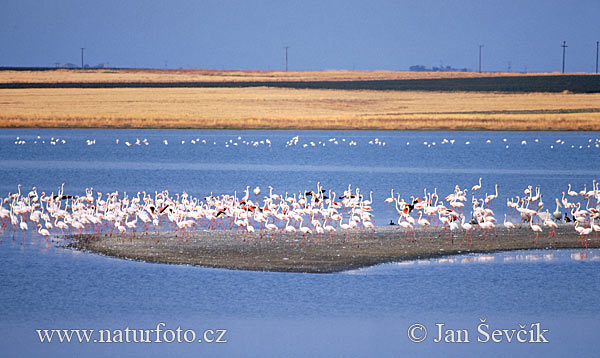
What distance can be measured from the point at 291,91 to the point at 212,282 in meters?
98.0

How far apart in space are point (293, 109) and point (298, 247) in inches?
2970

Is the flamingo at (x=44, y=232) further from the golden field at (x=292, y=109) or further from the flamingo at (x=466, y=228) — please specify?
the golden field at (x=292, y=109)

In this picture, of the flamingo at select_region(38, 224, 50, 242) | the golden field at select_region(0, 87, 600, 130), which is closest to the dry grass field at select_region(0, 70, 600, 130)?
the golden field at select_region(0, 87, 600, 130)

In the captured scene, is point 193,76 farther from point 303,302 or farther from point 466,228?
point 303,302

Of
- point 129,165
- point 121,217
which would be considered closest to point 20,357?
point 121,217

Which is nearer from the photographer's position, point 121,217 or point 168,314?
point 168,314

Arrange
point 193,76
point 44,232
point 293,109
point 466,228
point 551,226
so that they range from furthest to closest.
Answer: point 193,76 → point 293,109 → point 551,226 → point 466,228 → point 44,232

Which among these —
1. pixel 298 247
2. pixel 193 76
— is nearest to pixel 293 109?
pixel 193 76

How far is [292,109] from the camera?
95438 millimetres

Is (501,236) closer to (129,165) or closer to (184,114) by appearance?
(129,165)

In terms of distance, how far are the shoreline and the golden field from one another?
5598cm

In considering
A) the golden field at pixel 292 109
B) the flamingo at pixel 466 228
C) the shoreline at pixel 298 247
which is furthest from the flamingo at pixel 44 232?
the golden field at pixel 292 109

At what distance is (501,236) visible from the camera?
2217 centimetres

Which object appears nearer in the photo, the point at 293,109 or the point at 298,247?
the point at 298,247
